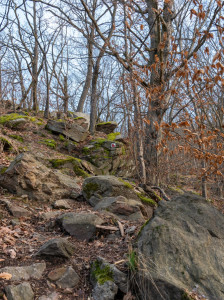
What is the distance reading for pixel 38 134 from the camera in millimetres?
11406

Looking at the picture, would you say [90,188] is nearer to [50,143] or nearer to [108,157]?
[108,157]

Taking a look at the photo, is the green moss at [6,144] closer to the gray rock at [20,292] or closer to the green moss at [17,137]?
the green moss at [17,137]

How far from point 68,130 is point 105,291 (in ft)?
32.3

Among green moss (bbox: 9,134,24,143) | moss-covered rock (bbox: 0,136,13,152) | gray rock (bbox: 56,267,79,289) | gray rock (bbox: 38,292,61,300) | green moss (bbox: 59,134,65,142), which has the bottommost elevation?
gray rock (bbox: 38,292,61,300)

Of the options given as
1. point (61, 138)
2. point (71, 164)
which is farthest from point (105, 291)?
point (61, 138)

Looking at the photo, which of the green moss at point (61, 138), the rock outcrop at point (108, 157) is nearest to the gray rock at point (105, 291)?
the rock outcrop at point (108, 157)

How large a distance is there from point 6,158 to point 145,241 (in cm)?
542

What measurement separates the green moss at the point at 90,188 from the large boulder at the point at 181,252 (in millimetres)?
2751

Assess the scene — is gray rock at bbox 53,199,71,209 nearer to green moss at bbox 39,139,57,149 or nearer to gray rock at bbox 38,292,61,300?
gray rock at bbox 38,292,61,300

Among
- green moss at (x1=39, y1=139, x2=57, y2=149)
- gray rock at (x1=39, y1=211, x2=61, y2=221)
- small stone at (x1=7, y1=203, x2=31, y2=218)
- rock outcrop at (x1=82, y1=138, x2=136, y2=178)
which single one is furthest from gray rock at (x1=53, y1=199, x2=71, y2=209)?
green moss at (x1=39, y1=139, x2=57, y2=149)

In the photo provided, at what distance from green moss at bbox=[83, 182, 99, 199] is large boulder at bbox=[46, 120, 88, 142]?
5929 millimetres

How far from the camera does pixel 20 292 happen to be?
2518 millimetres

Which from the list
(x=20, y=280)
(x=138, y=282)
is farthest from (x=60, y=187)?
(x=138, y=282)

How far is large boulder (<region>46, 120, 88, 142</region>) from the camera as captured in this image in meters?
11.9
